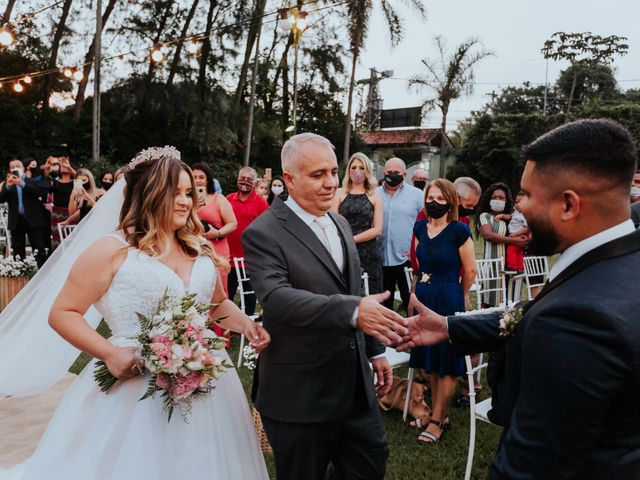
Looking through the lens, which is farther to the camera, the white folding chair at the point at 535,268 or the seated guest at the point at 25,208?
the seated guest at the point at 25,208

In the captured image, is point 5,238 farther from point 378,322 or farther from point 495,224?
point 378,322

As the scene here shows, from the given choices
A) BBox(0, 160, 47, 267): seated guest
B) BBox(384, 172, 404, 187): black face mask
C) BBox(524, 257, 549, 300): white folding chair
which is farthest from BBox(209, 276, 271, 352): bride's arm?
BBox(0, 160, 47, 267): seated guest

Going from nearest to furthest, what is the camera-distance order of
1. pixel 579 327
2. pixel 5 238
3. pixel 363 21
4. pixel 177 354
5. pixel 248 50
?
pixel 579 327 → pixel 177 354 → pixel 5 238 → pixel 363 21 → pixel 248 50

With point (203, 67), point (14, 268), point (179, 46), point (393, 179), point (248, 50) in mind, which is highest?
point (179, 46)

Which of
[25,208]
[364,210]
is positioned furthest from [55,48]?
[364,210]

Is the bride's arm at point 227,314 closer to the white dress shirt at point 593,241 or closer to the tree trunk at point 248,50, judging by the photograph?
the white dress shirt at point 593,241

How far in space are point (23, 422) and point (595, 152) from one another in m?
4.74

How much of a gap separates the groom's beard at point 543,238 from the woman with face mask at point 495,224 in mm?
4787

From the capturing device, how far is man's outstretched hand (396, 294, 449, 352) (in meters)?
2.28

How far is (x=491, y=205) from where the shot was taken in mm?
6598

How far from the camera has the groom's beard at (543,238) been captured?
4.93 feet

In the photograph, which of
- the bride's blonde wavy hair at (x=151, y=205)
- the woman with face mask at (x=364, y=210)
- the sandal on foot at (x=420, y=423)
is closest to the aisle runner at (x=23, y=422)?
the bride's blonde wavy hair at (x=151, y=205)

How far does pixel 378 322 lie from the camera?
2.02m

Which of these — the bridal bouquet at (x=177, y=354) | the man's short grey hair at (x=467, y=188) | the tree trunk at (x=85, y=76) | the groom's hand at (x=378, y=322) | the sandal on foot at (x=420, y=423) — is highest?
the tree trunk at (x=85, y=76)
